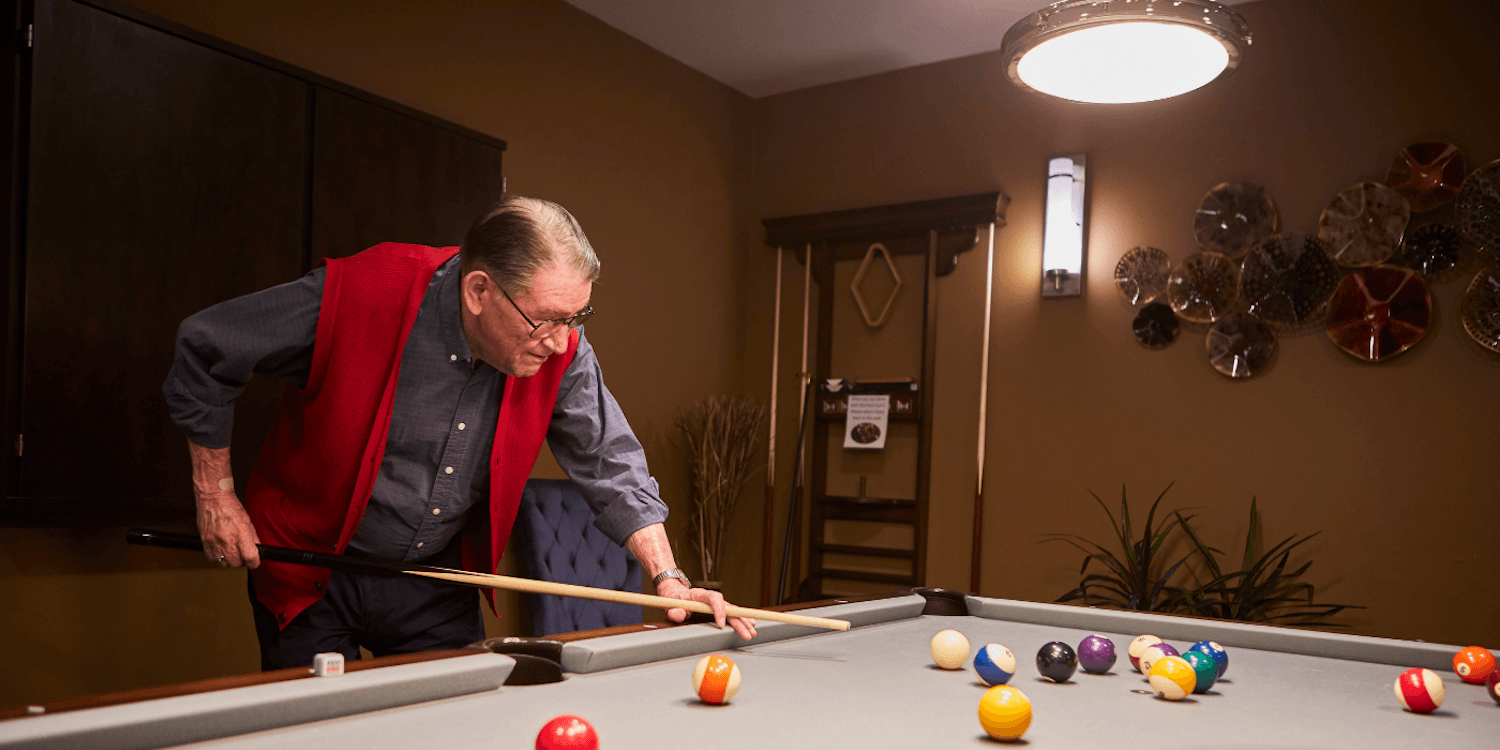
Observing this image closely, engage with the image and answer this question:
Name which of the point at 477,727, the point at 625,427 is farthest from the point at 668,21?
the point at 477,727

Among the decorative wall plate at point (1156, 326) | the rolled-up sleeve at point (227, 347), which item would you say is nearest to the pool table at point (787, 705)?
the rolled-up sleeve at point (227, 347)

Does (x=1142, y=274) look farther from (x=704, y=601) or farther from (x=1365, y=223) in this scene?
(x=704, y=601)

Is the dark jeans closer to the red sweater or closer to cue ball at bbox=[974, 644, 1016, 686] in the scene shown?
the red sweater

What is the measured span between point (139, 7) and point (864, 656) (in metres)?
2.57

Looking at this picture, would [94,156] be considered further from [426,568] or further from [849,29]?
Answer: [849,29]

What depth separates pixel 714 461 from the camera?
462cm

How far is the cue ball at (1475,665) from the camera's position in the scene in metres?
1.54

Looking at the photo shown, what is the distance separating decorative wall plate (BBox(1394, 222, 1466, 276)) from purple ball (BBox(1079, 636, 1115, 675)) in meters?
2.72

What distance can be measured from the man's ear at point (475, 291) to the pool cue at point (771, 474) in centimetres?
321

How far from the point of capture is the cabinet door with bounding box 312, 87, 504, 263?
2943 mm

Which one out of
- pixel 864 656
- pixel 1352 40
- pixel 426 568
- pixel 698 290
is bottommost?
pixel 864 656

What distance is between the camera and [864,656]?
160 cm

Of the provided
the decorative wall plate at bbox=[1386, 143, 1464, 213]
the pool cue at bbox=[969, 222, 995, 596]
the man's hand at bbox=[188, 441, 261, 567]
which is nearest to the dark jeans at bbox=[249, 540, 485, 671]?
the man's hand at bbox=[188, 441, 261, 567]

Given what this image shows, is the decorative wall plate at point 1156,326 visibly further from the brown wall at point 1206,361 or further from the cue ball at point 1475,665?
the cue ball at point 1475,665
